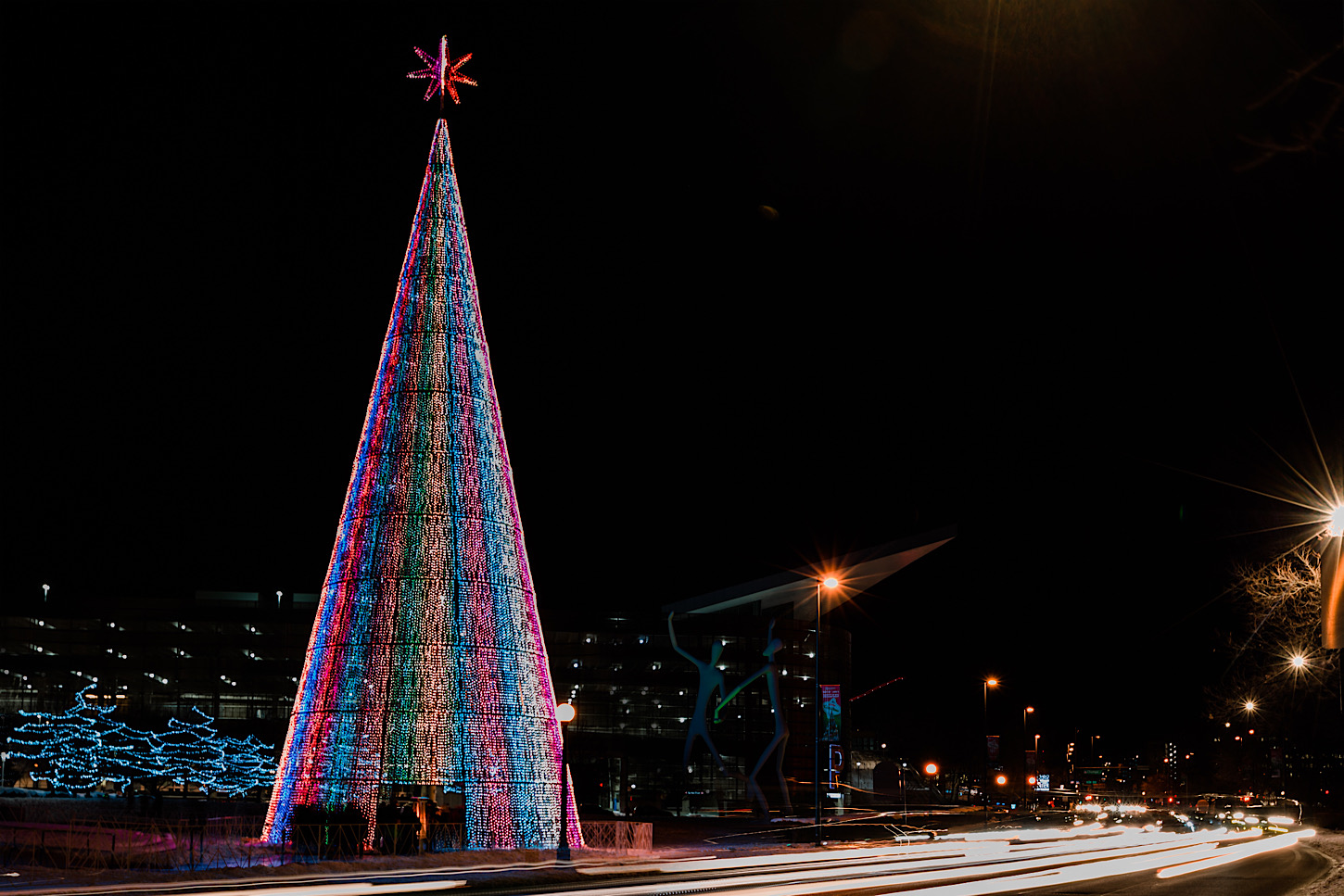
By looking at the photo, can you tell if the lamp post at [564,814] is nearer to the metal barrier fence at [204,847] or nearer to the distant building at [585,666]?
the metal barrier fence at [204,847]

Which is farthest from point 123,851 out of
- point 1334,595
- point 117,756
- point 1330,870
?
point 117,756

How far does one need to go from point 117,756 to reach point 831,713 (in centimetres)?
3607

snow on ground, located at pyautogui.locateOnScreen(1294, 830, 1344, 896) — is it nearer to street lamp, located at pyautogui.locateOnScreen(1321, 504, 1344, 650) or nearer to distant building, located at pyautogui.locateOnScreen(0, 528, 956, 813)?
street lamp, located at pyautogui.locateOnScreen(1321, 504, 1344, 650)

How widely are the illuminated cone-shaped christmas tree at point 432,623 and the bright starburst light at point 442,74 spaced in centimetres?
355

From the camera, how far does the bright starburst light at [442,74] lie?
23016 mm

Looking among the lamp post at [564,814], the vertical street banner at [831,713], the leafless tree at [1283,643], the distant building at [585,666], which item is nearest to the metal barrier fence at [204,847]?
the lamp post at [564,814]

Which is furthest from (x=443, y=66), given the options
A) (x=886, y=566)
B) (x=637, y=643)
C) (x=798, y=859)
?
(x=886, y=566)

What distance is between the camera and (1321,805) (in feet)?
211

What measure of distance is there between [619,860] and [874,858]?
6.55 metres

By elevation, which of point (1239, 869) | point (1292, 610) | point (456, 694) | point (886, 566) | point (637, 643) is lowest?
point (1239, 869)

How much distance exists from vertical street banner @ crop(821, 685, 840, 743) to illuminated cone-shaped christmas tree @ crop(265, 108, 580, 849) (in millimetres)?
19789

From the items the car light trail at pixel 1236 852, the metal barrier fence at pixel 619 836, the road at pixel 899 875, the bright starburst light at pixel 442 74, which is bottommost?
the car light trail at pixel 1236 852

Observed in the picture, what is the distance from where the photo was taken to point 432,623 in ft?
64.6

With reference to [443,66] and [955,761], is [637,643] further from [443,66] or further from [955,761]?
[443,66]
